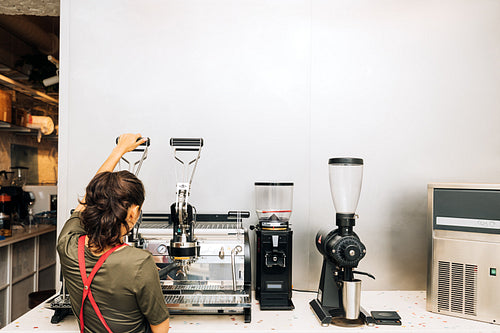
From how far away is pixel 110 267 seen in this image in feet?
3.67

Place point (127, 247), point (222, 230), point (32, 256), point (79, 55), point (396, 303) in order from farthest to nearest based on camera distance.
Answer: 1. point (32, 256)
2. point (79, 55)
3. point (396, 303)
4. point (222, 230)
5. point (127, 247)

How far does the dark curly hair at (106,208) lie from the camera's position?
3.64 feet

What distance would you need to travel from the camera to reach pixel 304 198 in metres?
2.10

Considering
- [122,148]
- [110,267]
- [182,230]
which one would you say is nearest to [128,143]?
[122,148]

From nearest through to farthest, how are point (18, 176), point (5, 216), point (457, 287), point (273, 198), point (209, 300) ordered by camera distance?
1. point (209, 300)
2. point (457, 287)
3. point (273, 198)
4. point (5, 216)
5. point (18, 176)

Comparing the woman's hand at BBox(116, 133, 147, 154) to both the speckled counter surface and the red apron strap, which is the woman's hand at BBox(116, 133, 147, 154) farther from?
the speckled counter surface

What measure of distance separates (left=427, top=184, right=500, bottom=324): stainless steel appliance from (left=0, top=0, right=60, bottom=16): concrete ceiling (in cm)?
239

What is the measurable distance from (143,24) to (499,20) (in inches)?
77.4

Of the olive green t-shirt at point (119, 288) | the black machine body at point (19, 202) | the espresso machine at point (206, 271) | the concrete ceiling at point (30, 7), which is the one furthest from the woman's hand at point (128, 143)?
the black machine body at point (19, 202)

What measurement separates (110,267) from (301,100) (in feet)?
4.49

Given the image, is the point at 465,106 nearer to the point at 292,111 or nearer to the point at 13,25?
the point at 292,111

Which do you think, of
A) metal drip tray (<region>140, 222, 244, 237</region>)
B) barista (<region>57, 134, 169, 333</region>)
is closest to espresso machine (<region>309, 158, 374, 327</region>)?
metal drip tray (<region>140, 222, 244, 237</region>)

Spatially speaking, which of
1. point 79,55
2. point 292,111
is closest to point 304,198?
point 292,111

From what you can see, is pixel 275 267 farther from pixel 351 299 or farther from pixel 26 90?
pixel 26 90
